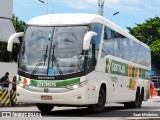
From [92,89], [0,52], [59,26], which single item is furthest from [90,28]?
[0,52]

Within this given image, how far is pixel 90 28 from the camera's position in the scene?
54.1ft

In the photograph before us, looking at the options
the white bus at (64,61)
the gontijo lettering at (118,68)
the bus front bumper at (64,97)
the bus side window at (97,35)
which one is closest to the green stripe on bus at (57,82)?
the white bus at (64,61)

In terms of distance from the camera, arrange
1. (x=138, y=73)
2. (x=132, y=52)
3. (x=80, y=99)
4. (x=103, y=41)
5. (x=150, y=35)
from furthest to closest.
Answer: (x=150, y=35), (x=138, y=73), (x=132, y=52), (x=103, y=41), (x=80, y=99)

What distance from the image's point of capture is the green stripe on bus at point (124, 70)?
63.3ft

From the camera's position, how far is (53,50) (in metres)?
16.2

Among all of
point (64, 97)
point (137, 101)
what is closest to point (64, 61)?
point (64, 97)

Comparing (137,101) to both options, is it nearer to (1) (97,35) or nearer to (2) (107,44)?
(2) (107,44)

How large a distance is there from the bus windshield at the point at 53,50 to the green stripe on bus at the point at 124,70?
8.72 ft

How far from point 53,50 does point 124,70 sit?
6102 millimetres

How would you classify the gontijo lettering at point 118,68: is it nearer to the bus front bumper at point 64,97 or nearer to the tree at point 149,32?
the bus front bumper at point 64,97

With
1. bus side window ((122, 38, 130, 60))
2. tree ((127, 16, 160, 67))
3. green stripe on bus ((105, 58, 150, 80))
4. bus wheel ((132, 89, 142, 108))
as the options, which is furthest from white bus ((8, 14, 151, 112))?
tree ((127, 16, 160, 67))

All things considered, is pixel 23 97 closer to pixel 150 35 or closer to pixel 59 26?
pixel 59 26

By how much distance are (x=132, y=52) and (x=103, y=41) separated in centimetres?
575

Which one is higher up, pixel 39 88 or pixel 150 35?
pixel 150 35
